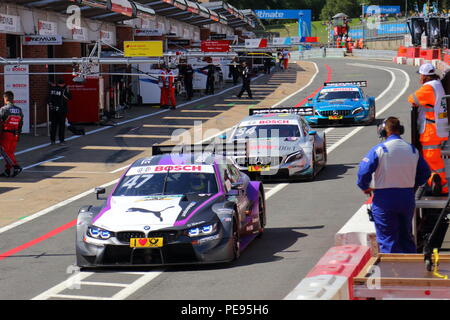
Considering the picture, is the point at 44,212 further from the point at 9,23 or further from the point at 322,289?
the point at 9,23

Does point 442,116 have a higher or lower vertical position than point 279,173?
higher

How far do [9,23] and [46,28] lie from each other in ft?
11.2

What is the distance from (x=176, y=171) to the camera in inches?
527

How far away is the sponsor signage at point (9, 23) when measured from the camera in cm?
3005

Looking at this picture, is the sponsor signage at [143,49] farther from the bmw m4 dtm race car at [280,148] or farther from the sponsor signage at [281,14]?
the sponsor signage at [281,14]

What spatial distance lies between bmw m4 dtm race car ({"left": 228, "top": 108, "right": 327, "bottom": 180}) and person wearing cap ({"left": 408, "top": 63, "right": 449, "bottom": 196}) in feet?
25.9

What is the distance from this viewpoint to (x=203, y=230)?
11.9 m

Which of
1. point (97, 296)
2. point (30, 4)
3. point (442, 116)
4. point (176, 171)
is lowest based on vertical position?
point (97, 296)

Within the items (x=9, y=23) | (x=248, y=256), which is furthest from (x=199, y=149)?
(x=9, y=23)

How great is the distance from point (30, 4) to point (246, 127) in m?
13.3

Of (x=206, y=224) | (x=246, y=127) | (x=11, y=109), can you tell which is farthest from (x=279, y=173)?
(x=206, y=224)

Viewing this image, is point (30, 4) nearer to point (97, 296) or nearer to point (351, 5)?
point (97, 296)

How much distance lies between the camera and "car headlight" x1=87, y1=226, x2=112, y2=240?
1194 cm

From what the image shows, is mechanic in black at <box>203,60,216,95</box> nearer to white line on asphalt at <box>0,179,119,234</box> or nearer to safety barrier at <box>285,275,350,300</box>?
white line on asphalt at <box>0,179,119,234</box>
